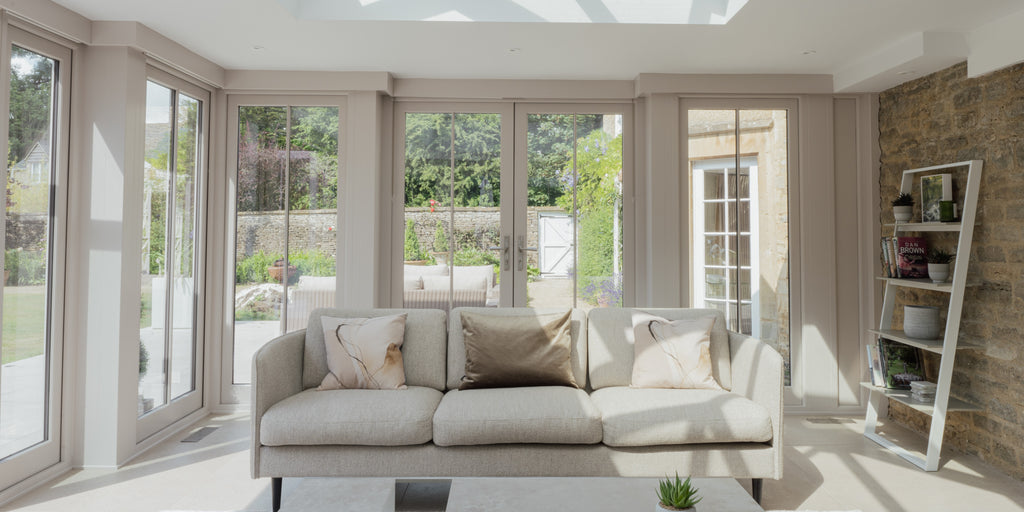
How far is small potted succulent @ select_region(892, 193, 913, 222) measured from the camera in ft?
12.4

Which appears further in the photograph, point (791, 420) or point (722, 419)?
point (791, 420)

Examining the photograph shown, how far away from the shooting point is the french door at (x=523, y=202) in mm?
4508

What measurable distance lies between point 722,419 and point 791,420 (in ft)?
6.26

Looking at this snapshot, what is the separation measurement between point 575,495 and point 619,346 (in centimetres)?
136

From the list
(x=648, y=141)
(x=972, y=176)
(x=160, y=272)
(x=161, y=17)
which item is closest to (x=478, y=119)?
(x=648, y=141)

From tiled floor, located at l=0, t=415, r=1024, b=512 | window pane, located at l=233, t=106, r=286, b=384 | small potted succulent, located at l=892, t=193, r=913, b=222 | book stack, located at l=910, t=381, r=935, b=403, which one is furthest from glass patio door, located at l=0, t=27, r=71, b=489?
small potted succulent, located at l=892, t=193, r=913, b=222

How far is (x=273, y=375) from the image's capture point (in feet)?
8.98

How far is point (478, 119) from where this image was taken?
14.8ft

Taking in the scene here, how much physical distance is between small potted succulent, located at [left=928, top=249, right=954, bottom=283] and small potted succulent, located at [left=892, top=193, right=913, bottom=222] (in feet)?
1.10

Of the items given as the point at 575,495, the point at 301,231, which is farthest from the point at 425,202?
the point at 575,495

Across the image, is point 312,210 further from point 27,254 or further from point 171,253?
point 27,254

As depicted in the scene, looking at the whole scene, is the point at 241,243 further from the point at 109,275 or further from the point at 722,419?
the point at 722,419

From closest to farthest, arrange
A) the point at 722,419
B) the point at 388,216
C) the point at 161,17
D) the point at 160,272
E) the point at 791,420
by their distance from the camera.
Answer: the point at 722,419 < the point at 161,17 < the point at 160,272 < the point at 791,420 < the point at 388,216

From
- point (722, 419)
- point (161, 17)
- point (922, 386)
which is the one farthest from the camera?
point (922, 386)
